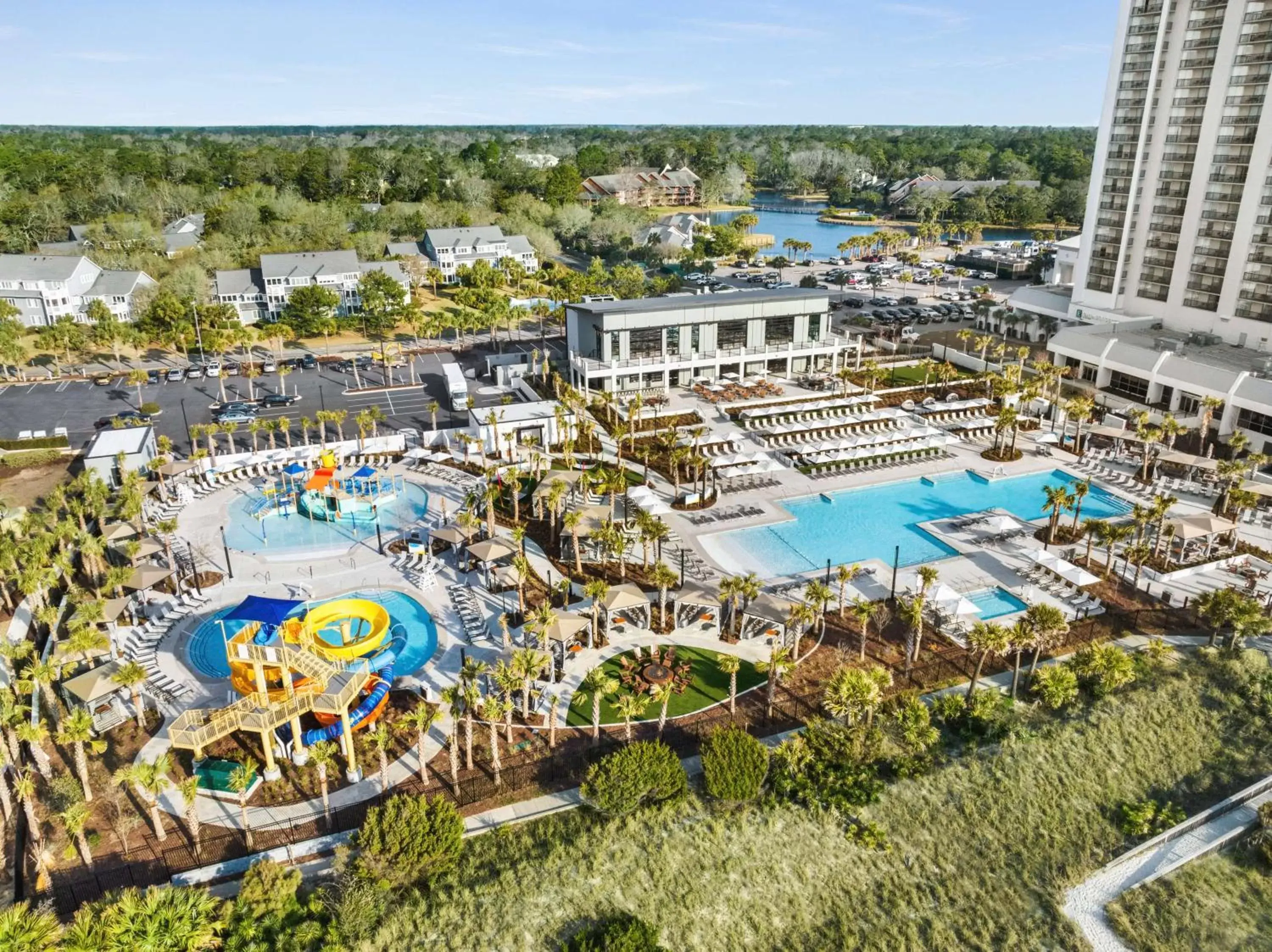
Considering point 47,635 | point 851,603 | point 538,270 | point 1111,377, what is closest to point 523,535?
point 851,603

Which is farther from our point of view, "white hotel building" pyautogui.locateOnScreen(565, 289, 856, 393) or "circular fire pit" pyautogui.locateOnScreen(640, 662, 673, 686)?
"white hotel building" pyautogui.locateOnScreen(565, 289, 856, 393)

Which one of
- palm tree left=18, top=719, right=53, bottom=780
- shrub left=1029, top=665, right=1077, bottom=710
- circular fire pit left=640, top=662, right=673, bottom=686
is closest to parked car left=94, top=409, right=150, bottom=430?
palm tree left=18, top=719, right=53, bottom=780

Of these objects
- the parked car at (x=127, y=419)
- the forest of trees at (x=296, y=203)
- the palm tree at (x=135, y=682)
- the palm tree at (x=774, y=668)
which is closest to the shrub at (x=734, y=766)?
the palm tree at (x=774, y=668)

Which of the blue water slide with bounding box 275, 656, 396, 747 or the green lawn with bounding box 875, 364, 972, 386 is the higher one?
the green lawn with bounding box 875, 364, 972, 386

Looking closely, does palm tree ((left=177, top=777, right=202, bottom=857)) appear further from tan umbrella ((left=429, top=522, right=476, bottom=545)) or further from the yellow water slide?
tan umbrella ((left=429, top=522, right=476, bottom=545))

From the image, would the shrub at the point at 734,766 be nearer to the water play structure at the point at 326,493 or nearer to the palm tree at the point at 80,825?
the palm tree at the point at 80,825

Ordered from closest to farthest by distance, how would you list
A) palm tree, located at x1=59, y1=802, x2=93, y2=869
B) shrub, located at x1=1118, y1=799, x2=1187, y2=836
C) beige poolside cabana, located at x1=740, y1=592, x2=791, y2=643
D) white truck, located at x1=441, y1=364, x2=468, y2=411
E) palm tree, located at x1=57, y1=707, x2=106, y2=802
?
palm tree, located at x1=59, y1=802, x2=93, y2=869
palm tree, located at x1=57, y1=707, x2=106, y2=802
shrub, located at x1=1118, y1=799, x2=1187, y2=836
beige poolside cabana, located at x1=740, y1=592, x2=791, y2=643
white truck, located at x1=441, y1=364, x2=468, y2=411
